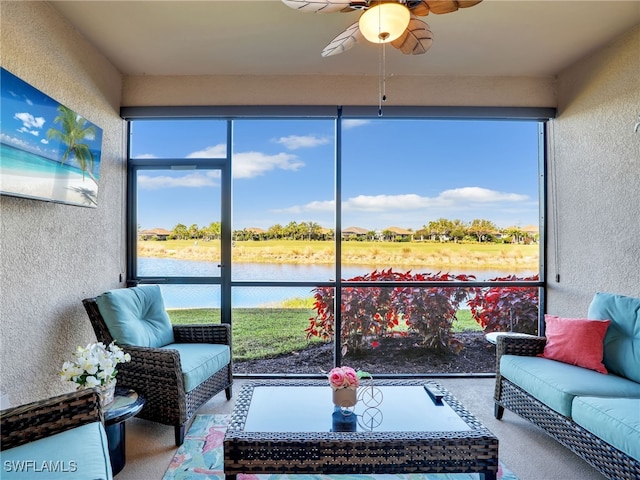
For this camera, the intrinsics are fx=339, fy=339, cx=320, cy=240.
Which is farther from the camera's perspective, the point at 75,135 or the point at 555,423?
the point at 75,135

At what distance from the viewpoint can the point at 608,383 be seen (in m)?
2.00

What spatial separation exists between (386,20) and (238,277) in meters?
2.53

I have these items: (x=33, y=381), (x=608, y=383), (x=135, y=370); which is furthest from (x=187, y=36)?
(x=608, y=383)

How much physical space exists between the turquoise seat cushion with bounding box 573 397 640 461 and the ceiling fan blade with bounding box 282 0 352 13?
7.98 feet

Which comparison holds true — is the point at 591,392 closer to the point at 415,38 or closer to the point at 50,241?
the point at 415,38

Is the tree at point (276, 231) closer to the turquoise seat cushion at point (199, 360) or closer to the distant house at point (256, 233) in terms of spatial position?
the distant house at point (256, 233)

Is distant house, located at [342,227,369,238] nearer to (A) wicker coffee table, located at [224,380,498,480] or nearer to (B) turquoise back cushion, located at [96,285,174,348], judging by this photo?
(B) turquoise back cushion, located at [96,285,174,348]

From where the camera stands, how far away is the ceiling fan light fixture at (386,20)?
165cm

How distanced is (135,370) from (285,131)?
245 cm

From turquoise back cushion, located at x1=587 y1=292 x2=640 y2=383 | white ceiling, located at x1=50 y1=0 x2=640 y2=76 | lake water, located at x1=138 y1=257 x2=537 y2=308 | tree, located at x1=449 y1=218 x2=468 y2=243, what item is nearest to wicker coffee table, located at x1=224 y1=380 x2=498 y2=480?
turquoise back cushion, located at x1=587 y1=292 x2=640 y2=383

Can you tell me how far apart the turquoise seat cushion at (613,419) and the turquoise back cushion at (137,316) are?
9.10 feet

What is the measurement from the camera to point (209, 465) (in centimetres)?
199

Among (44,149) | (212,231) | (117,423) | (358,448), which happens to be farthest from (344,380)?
(44,149)

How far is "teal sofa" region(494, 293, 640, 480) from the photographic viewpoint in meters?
1.63
